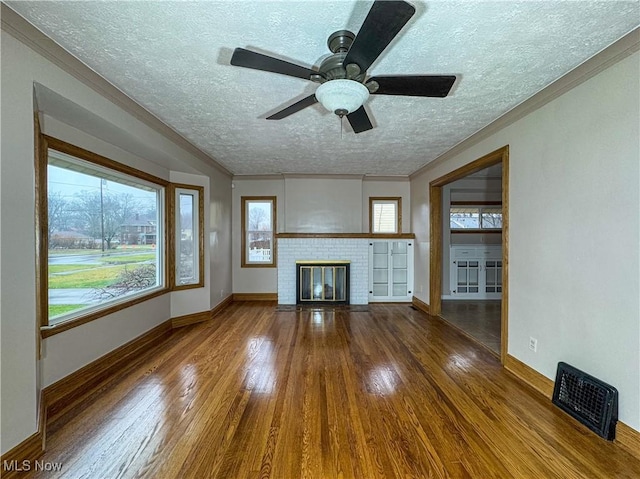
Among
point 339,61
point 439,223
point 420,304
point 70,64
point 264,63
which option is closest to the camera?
point 264,63

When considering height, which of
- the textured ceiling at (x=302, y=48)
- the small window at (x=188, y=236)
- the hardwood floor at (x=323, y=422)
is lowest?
the hardwood floor at (x=323, y=422)

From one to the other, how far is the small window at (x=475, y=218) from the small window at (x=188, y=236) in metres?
5.18

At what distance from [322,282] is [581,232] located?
13.0 ft

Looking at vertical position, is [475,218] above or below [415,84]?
below

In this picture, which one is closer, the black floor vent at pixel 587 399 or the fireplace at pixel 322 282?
the black floor vent at pixel 587 399

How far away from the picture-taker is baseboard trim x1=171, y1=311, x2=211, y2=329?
13.5 feet

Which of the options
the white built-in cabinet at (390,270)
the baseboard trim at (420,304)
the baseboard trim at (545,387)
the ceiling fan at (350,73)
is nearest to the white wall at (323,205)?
the white built-in cabinet at (390,270)

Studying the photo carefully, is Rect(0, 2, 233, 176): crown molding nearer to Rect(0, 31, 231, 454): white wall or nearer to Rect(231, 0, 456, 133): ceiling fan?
Rect(0, 31, 231, 454): white wall

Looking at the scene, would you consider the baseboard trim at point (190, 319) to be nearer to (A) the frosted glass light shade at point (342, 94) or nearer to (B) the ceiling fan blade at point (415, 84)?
(A) the frosted glass light shade at point (342, 94)

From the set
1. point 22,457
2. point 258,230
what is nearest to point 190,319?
point 258,230

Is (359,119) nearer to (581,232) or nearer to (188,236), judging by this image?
(581,232)

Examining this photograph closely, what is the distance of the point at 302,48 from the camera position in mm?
1806

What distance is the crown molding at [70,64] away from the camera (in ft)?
5.07

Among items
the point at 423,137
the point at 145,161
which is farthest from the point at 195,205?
the point at 423,137
